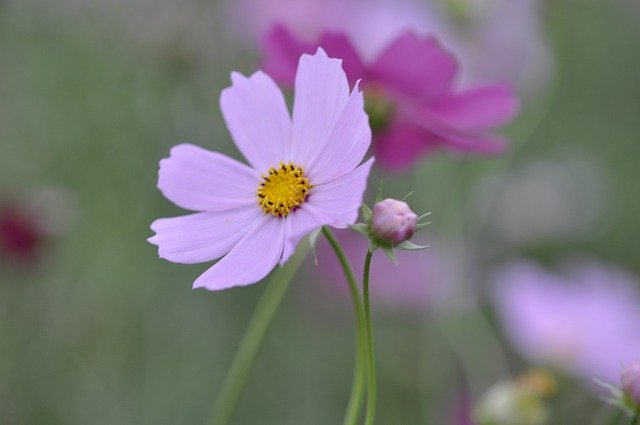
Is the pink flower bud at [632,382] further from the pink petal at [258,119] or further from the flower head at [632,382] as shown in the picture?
the pink petal at [258,119]

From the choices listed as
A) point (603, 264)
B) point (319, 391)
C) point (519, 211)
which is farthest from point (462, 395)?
point (603, 264)

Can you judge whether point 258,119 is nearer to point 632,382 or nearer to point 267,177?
point 267,177

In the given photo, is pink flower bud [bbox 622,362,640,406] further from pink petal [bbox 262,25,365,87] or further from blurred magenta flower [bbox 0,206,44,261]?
blurred magenta flower [bbox 0,206,44,261]

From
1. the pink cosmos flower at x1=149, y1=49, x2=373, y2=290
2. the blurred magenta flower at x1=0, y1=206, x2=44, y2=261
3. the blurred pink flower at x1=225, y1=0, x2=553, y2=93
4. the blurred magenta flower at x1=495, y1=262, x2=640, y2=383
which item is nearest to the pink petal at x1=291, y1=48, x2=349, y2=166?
the pink cosmos flower at x1=149, y1=49, x2=373, y2=290

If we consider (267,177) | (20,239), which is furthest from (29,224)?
(267,177)

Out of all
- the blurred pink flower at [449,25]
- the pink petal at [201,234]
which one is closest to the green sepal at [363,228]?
the pink petal at [201,234]
